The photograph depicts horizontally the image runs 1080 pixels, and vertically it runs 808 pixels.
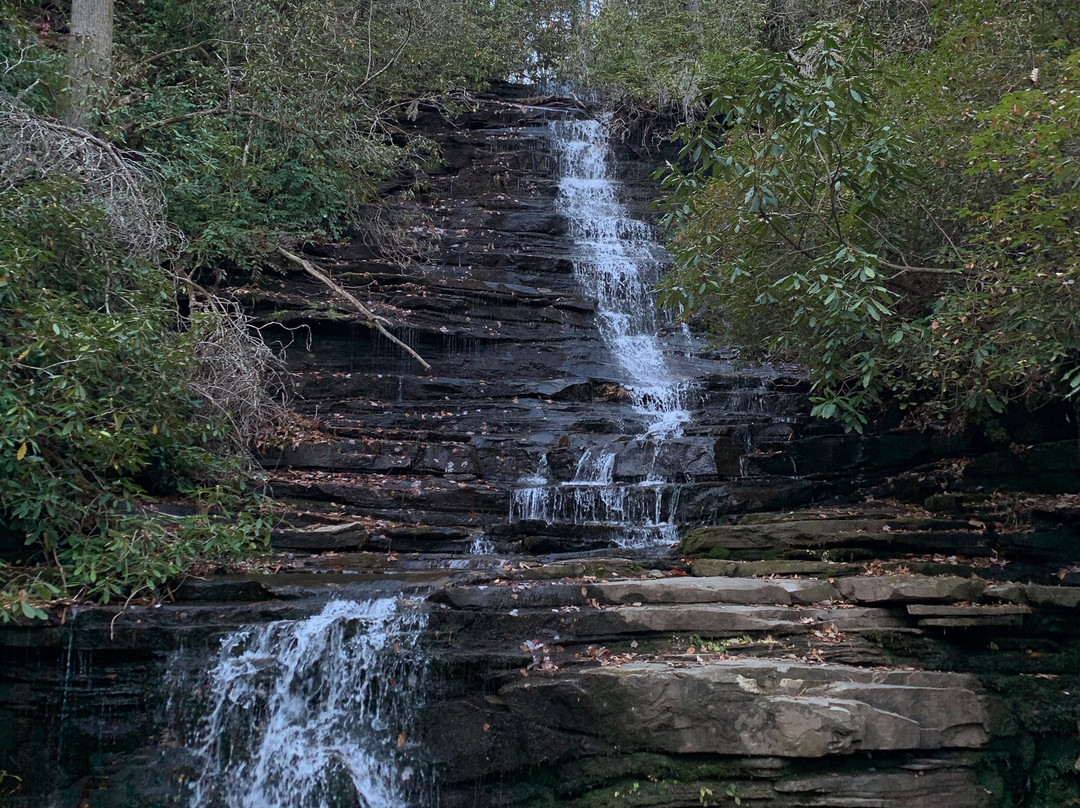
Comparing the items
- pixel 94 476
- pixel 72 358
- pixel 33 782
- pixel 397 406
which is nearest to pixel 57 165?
pixel 72 358

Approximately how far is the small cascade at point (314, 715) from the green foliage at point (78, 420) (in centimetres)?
134

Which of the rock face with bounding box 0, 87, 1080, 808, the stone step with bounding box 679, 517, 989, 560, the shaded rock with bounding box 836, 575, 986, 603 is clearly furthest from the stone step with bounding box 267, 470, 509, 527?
the shaded rock with bounding box 836, 575, 986, 603

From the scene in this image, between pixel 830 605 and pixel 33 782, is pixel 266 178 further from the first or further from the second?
pixel 830 605

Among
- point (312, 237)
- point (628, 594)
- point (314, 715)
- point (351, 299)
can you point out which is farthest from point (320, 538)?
point (312, 237)

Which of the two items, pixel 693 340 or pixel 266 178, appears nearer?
pixel 266 178

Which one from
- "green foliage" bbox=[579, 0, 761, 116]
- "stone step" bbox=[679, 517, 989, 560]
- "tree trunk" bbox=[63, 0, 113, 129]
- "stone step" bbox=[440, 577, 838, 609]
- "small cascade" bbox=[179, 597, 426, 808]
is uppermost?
"green foliage" bbox=[579, 0, 761, 116]

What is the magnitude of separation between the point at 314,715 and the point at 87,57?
32.5 feet

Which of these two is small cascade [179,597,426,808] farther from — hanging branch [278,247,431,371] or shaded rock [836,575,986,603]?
hanging branch [278,247,431,371]

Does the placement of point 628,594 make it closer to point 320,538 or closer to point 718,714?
point 718,714

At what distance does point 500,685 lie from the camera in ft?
21.2

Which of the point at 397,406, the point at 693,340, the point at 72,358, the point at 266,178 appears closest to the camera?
the point at 72,358

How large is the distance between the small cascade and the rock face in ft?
0.29

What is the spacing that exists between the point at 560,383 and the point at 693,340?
354cm

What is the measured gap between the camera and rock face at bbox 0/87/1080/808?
5996 mm
